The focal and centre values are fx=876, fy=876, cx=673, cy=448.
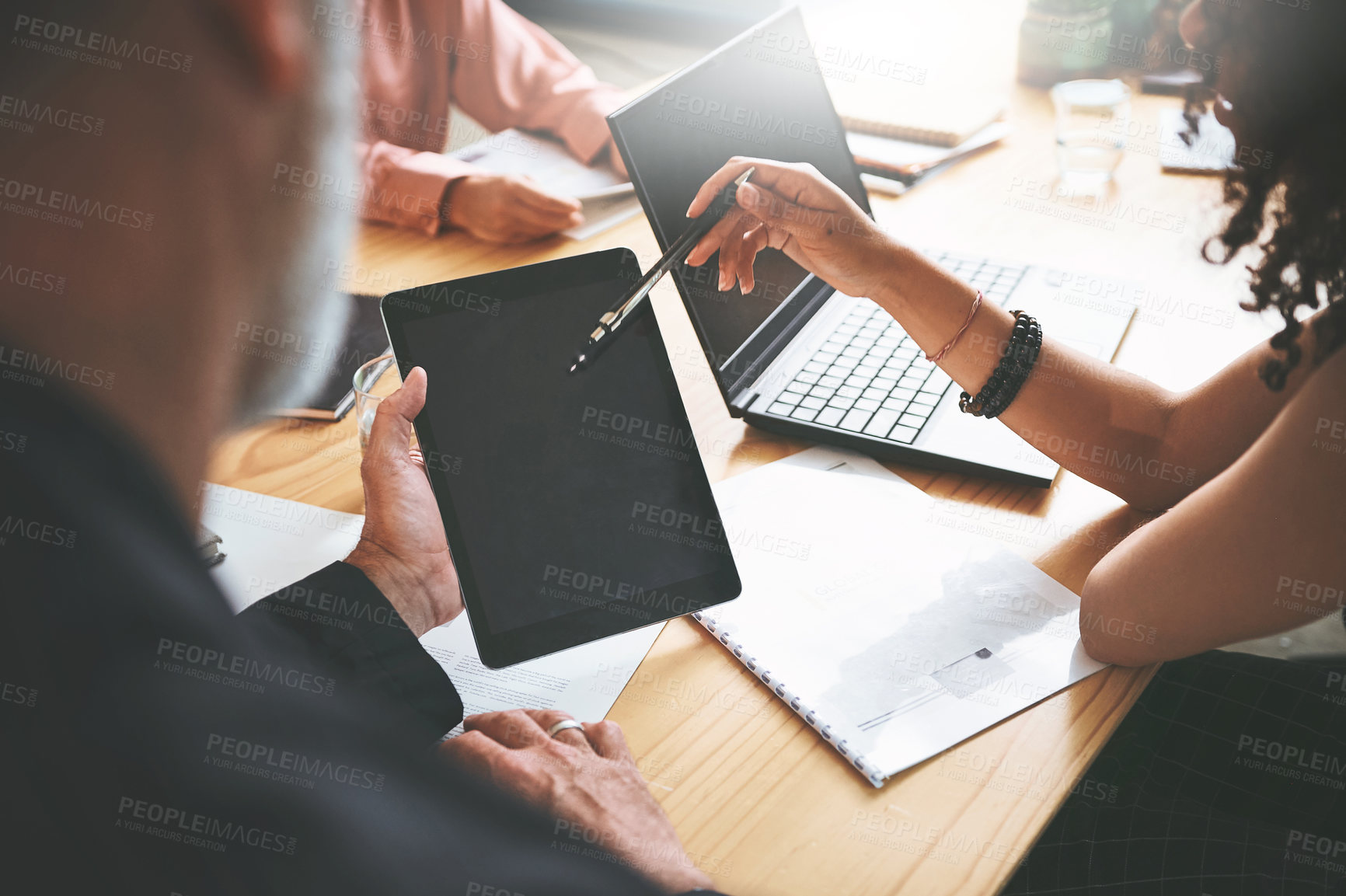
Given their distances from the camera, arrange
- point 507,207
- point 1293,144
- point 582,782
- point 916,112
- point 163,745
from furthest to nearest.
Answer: point 916,112 < point 507,207 < point 1293,144 < point 582,782 < point 163,745

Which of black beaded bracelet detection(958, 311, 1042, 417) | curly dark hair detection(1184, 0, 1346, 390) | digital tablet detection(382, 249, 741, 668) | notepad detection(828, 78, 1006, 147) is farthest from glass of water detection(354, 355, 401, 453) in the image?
notepad detection(828, 78, 1006, 147)

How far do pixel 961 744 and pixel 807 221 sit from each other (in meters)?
0.51

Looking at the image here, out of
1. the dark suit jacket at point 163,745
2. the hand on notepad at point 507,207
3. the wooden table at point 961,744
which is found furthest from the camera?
the hand on notepad at point 507,207

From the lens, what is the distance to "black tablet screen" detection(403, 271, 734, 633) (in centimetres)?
66

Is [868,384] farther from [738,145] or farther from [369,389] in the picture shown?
[369,389]

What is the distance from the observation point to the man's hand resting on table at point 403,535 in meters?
0.71

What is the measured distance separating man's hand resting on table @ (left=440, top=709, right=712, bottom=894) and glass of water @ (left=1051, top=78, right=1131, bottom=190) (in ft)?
4.17

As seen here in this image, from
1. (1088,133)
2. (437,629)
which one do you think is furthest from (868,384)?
(1088,133)

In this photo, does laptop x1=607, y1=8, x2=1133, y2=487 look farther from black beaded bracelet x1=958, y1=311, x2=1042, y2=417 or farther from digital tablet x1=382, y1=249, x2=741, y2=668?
digital tablet x1=382, y1=249, x2=741, y2=668

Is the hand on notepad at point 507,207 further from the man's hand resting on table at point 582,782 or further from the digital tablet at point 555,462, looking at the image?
the man's hand resting on table at point 582,782

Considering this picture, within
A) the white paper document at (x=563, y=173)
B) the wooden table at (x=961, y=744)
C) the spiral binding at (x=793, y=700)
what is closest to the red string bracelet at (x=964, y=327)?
the wooden table at (x=961, y=744)

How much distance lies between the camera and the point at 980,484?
2.82ft

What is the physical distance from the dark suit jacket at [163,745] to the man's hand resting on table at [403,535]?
0.52ft

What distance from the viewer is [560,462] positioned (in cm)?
69
